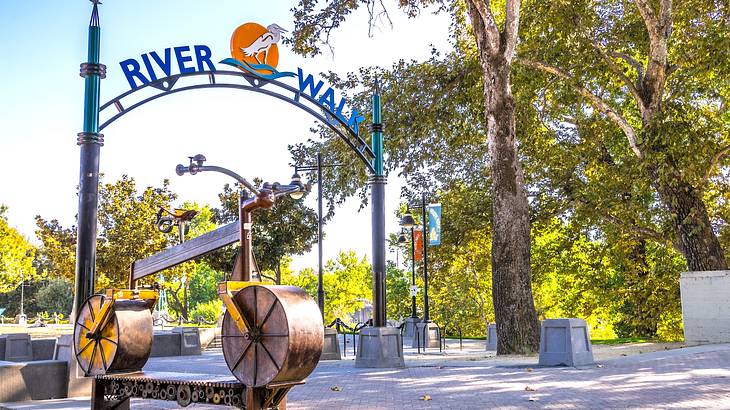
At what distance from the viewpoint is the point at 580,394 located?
32.4ft

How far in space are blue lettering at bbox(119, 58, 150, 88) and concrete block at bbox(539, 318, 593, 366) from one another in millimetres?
9047

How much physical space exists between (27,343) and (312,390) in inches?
470

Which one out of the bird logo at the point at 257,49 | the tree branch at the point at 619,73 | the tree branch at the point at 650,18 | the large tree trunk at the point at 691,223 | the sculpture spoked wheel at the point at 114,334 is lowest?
the sculpture spoked wheel at the point at 114,334

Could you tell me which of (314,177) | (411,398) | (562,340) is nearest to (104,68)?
(411,398)

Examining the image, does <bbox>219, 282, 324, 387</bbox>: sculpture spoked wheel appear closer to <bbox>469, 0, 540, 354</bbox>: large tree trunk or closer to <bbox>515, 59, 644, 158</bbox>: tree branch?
<bbox>469, 0, 540, 354</bbox>: large tree trunk

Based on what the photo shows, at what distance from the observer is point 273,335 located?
20.6 feet

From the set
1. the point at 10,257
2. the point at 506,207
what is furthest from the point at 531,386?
the point at 10,257

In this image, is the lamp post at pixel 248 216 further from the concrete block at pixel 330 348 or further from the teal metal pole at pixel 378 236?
the concrete block at pixel 330 348

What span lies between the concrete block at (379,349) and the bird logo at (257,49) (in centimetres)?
573

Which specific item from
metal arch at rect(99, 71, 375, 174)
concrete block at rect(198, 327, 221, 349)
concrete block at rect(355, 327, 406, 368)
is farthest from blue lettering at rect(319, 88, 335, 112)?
concrete block at rect(198, 327, 221, 349)

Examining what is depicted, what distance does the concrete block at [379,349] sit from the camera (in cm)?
1485

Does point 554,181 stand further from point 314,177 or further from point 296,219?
point 296,219

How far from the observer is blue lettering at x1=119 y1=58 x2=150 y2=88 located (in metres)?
13.0

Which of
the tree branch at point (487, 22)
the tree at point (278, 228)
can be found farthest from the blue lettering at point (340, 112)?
the tree at point (278, 228)
